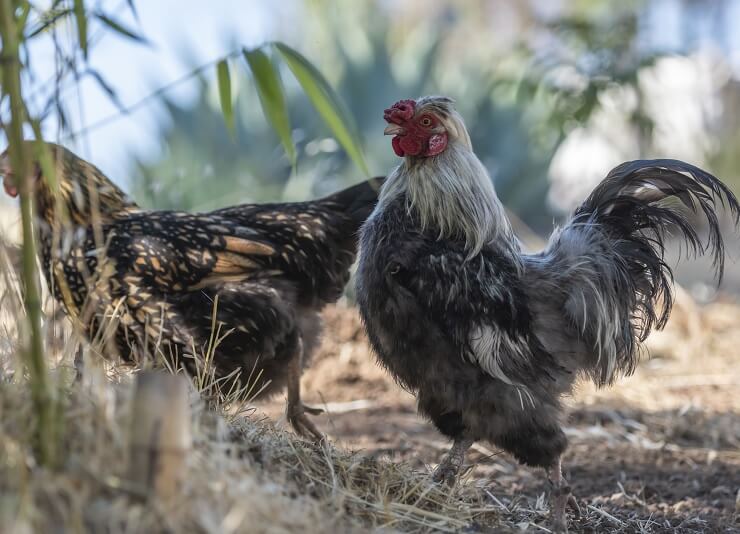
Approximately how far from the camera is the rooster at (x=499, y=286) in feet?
10.7

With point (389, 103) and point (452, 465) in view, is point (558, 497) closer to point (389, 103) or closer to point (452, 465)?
point (452, 465)

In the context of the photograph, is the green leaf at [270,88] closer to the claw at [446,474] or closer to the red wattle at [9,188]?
the claw at [446,474]

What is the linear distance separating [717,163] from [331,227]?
881cm

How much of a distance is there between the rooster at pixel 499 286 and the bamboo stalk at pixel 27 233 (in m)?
1.56

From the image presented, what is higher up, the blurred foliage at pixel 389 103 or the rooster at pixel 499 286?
the blurred foliage at pixel 389 103

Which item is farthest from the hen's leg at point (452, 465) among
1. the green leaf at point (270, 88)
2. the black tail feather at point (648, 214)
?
the green leaf at point (270, 88)

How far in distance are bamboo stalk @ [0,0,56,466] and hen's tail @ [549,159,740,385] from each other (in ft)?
7.24

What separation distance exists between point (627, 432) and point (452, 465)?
237cm

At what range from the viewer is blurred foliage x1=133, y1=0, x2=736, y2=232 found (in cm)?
779

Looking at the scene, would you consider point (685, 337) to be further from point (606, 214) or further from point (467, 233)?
point (467, 233)

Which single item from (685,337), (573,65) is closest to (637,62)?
(573,65)

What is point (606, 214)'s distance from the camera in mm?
3670

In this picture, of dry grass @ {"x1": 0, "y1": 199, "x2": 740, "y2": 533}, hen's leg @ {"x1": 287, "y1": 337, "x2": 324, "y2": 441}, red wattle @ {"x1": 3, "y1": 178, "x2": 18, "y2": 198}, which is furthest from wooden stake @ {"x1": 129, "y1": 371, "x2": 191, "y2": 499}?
red wattle @ {"x1": 3, "y1": 178, "x2": 18, "y2": 198}

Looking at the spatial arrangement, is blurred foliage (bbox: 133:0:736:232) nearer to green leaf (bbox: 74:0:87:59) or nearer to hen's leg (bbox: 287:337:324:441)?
hen's leg (bbox: 287:337:324:441)
